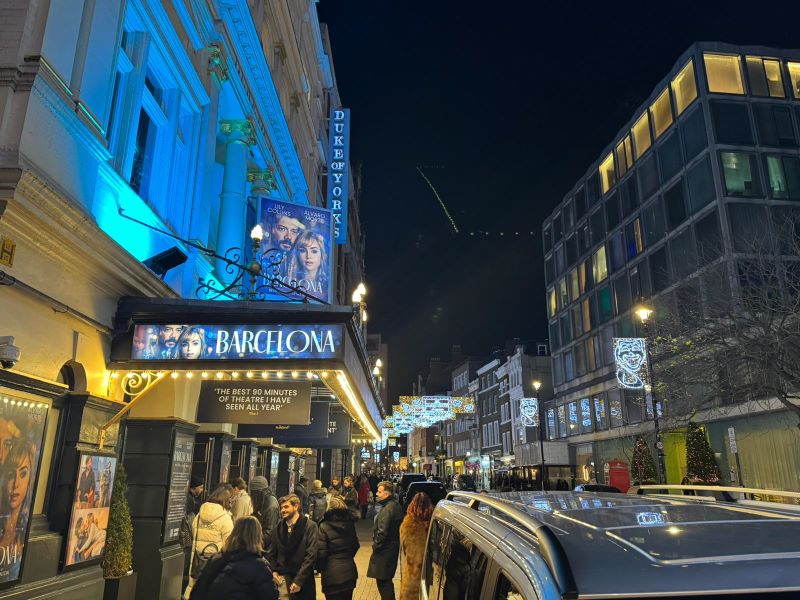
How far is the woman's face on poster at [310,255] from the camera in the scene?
50.2ft

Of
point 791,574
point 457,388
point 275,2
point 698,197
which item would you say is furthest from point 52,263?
point 457,388

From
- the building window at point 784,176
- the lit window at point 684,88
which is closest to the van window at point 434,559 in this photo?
the building window at point 784,176

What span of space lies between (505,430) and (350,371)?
63.0m

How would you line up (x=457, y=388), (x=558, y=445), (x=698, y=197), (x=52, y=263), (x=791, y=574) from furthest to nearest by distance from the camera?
1. (x=457, y=388)
2. (x=558, y=445)
3. (x=698, y=197)
4. (x=52, y=263)
5. (x=791, y=574)

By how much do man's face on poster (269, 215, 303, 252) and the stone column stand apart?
85 centimetres

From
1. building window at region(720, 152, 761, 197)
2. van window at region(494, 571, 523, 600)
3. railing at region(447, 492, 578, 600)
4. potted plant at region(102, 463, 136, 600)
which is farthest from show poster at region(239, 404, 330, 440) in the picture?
building window at region(720, 152, 761, 197)

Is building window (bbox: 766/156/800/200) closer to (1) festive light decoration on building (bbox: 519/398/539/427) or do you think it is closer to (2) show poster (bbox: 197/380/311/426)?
(1) festive light decoration on building (bbox: 519/398/539/427)

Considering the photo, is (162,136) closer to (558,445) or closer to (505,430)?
(558,445)

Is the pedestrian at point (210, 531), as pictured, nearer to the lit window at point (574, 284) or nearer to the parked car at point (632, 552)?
the parked car at point (632, 552)

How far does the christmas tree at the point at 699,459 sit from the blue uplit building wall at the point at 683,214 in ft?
10.5

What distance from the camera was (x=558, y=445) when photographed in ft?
176

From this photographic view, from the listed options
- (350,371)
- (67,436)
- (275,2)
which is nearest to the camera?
(67,436)

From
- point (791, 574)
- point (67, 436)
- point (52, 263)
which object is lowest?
point (791, 574)

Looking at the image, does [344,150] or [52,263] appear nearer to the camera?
[52,263]
